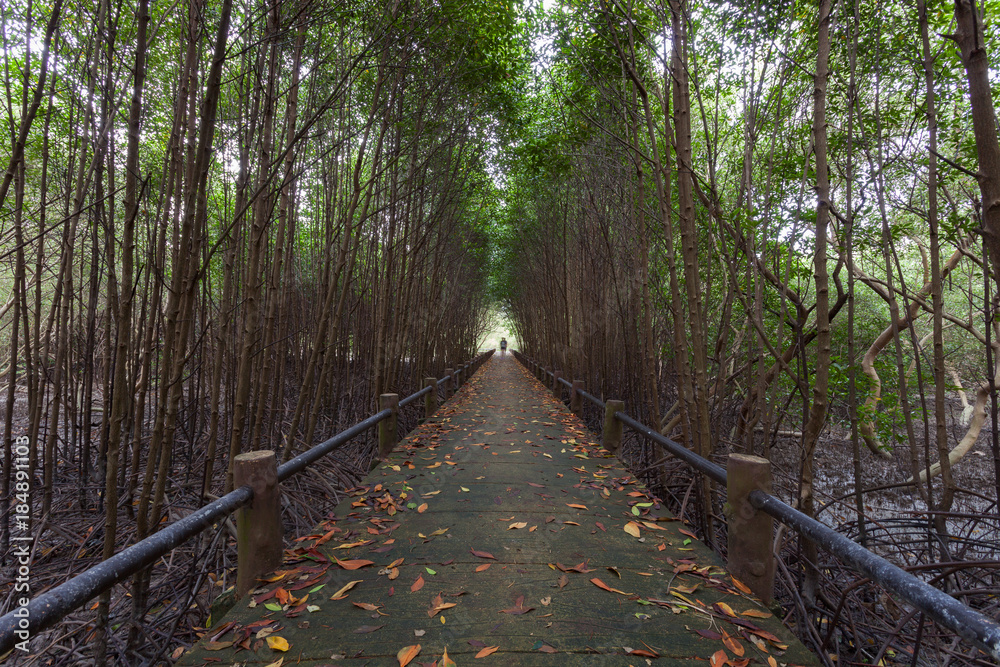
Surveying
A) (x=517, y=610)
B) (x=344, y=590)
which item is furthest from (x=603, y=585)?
(x=344, y=590)

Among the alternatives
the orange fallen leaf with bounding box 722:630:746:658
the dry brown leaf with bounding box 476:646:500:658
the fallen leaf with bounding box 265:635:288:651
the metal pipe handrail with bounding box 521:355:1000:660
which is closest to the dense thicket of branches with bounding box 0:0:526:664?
the fallen leaf with bounding box 265:635:288:651

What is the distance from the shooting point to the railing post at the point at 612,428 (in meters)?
4.71

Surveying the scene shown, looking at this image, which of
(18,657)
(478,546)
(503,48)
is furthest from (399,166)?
(18,657)

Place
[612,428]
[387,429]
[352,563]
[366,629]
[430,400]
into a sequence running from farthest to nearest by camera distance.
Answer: [430,400] < [612,428] < [387,429] < [352,563] < [366,629]

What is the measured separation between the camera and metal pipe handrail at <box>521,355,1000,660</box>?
3.53 ft

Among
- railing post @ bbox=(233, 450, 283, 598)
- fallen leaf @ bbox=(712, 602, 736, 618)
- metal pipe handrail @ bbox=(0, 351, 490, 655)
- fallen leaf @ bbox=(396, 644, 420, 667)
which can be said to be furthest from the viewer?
railing post @ bbox=(233, 450, 283, 598)

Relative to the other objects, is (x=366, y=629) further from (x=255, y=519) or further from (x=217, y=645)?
(x=255, y=519)

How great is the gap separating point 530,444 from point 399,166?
4381mm

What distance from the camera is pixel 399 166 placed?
666 centimetres

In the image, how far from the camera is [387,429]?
4.55m

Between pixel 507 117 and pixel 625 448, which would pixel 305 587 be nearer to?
pixel 625 448

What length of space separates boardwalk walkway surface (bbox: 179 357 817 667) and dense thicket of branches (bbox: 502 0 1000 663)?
0.52m

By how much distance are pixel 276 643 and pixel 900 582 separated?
2100 mm

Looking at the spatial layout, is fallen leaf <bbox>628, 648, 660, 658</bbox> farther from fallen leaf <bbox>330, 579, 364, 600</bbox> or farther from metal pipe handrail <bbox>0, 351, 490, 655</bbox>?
metal pipe handrail <bbox>0, 351, 490, 655</bbox>
